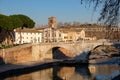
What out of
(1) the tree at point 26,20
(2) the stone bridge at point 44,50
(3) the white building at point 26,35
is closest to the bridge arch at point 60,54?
(2) the stone bridge at point 44,50

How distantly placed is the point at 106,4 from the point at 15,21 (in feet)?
128

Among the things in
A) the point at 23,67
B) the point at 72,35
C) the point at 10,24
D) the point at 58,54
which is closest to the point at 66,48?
the point at 58,54

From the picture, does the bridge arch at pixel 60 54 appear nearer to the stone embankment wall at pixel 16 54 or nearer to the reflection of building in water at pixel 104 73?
the stone embankment wall at pixel 16 54

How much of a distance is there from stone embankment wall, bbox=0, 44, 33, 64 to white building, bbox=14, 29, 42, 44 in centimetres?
1481

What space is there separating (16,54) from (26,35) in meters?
20.9

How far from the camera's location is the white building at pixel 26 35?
180 ft

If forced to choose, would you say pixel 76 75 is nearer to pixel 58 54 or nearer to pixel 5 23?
pixel 5 23

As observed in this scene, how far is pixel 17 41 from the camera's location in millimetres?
54750

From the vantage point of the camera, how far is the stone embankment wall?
1378 inches

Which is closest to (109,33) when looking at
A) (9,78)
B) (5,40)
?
(9,78)

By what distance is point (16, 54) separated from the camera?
36844 mm

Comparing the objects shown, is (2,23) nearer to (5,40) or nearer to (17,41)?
(5,40)

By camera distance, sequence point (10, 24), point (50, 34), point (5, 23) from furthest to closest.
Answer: point (50, 34) → point (10, 24) → point (5, 23)

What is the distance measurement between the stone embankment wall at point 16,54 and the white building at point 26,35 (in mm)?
14815
